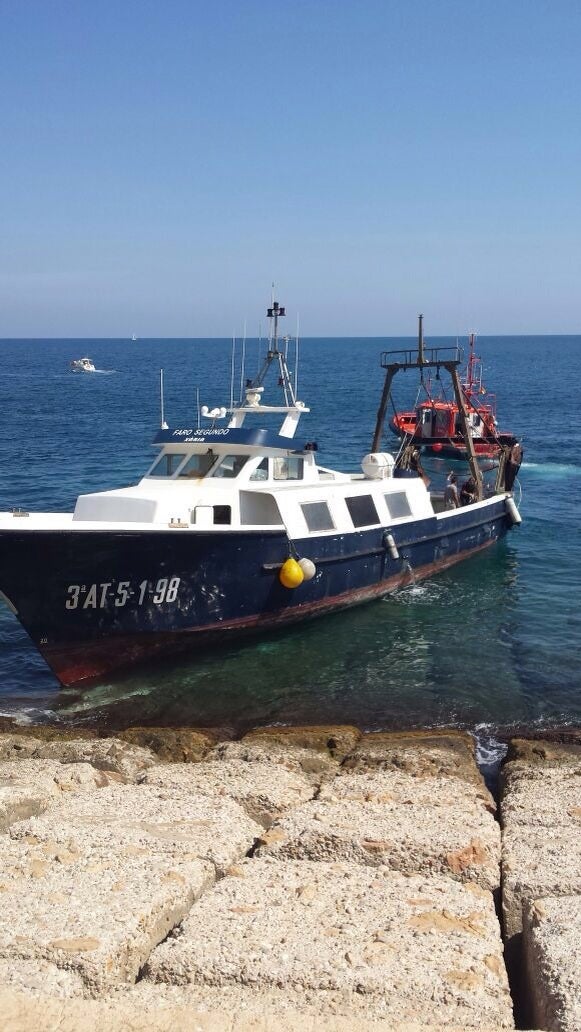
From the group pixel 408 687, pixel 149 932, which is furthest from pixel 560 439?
pixel 149 932

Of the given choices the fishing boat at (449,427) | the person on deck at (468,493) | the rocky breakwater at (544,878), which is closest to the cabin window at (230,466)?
the rocky breakwater at (544,878)

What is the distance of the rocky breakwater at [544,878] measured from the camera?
19.9 feet

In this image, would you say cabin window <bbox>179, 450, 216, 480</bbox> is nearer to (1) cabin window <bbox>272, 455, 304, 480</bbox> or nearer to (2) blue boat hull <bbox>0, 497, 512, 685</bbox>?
(1) cabin window <bbox>272, 455, 304, 480</bbox>

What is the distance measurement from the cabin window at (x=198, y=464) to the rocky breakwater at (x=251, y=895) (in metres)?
7.02

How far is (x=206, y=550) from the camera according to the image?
14.7 metres

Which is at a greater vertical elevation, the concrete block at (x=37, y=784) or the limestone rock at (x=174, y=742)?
the concrete block at (x=37, y=784)

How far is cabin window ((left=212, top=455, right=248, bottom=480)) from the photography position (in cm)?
1647

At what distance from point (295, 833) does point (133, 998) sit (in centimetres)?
259

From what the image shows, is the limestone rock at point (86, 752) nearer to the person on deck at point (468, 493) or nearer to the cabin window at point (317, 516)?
the cabin window at point (317, 516)

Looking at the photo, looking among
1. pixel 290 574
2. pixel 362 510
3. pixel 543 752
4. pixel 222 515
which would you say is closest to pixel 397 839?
pixel 543 752

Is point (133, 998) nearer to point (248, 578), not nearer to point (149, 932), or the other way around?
point (149, 932)

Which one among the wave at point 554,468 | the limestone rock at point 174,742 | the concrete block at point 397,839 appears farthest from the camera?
the wave at point 554,468

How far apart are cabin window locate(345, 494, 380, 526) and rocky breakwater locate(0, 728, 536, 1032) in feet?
24.2

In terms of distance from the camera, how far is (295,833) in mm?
8281
